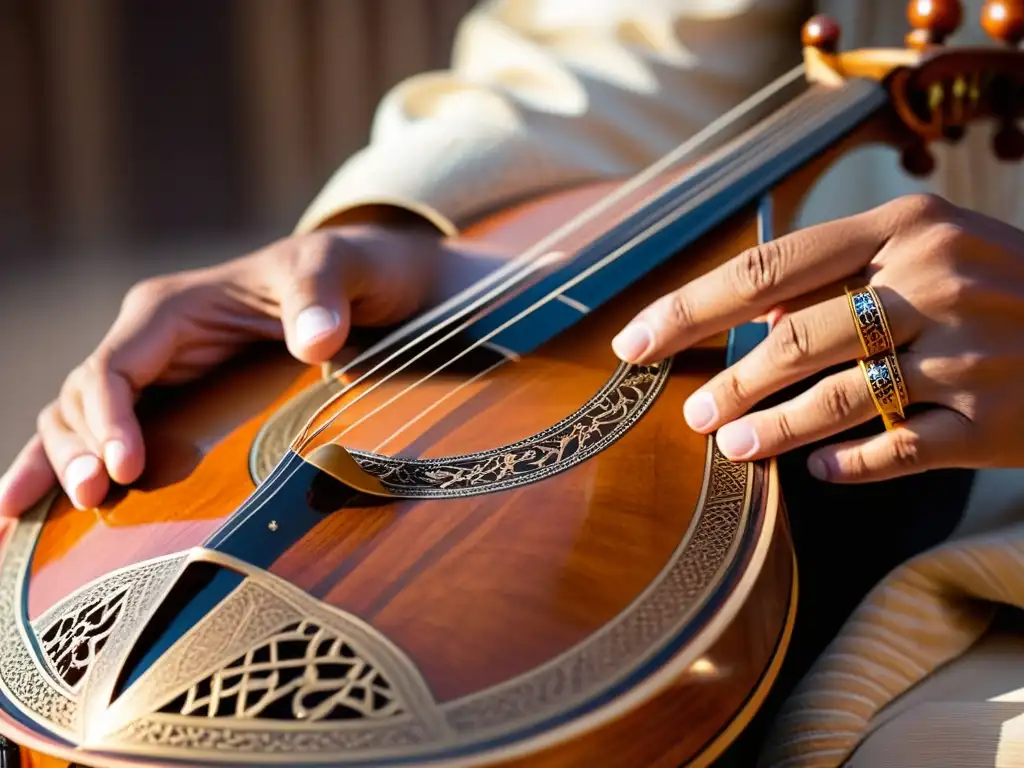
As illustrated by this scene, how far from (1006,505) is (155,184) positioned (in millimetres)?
3115

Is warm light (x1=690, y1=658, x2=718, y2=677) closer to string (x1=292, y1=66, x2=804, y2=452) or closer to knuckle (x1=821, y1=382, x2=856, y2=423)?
knuckle (x1=821, y1=382, x2=856, y2=423)

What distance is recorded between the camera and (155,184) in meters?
3.40

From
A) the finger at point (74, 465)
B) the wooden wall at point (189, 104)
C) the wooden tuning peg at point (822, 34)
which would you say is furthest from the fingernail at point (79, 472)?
the wooden wall at point (189, 104)

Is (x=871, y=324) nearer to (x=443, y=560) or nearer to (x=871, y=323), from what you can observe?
(x=871, y=323)

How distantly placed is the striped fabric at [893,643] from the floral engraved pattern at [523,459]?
0.75ft

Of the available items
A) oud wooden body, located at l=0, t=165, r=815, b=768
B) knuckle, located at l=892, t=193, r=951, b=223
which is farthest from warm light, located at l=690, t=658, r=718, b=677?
knuckle, located at l=892, t=193, r=951, b=223

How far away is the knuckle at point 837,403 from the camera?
709 mm

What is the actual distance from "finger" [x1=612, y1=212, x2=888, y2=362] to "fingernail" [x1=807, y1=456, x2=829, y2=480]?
4.6 inches

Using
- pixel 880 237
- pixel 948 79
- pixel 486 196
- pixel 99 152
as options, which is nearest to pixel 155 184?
pixel 99 152

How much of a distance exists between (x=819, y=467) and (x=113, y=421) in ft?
1.85

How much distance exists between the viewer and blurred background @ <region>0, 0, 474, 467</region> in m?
3.15

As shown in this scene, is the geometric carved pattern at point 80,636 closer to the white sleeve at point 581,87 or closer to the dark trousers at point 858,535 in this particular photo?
the dark trousers at point 858,535

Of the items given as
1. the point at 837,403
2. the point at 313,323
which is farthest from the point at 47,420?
the point at 837,403

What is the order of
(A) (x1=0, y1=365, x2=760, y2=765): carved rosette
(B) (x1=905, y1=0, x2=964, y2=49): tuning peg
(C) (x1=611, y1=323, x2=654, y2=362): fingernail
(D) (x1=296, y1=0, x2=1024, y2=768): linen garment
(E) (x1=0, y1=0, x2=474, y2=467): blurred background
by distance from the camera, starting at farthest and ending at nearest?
(E) (x1=0, y1=0, x2=474, y2=467): blurred background → (D) (x1=296, y1=0, x2=1024, y2=768): linen garment → (B) (x1=905, y1=0, x2=964, y2=49): tuning peg → (C) (x1=611, y1=323, x2=654, y2=362): fingernail → (A) (x1=0, y1=365, x2=760, y2=765): carved rosette
